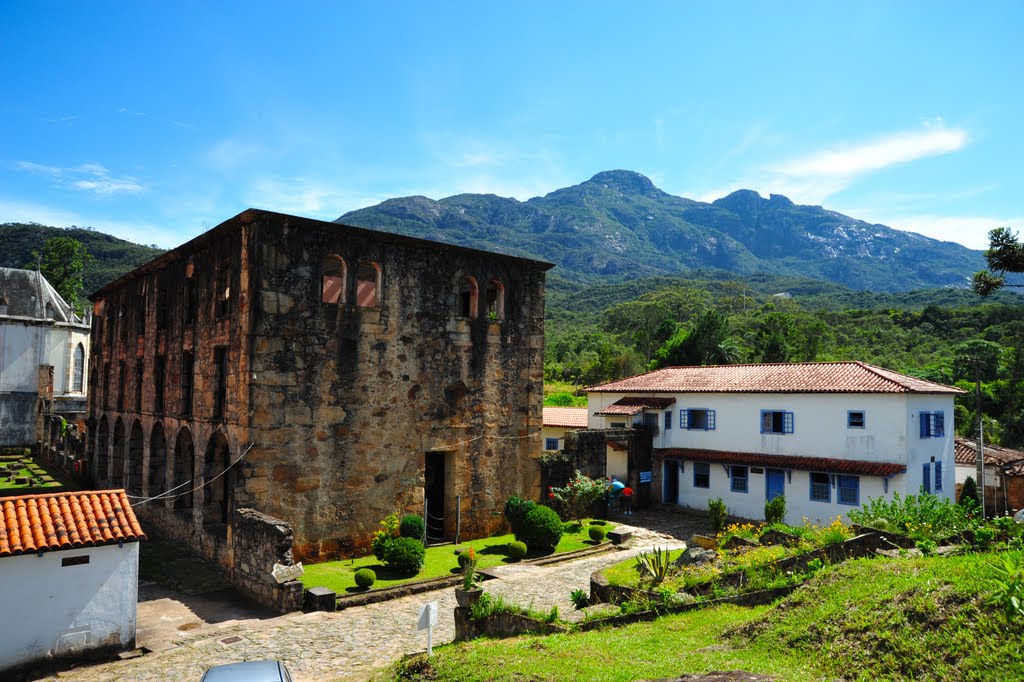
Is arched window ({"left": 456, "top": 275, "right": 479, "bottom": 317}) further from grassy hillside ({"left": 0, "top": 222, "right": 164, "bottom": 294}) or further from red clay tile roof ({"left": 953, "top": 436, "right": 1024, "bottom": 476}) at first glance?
grassy hillside ({"left": 0, "top": 222, "right": 164, "bottom": 294})

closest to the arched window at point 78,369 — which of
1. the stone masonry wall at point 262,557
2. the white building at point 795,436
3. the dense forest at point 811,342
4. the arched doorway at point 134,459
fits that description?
the arched doorway at point 134,459

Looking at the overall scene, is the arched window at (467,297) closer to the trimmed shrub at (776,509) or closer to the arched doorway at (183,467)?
the arched doorway at (183,467)

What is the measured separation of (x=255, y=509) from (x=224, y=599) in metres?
2.11

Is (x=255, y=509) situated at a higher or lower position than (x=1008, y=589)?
lower

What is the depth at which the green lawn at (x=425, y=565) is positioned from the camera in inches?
624

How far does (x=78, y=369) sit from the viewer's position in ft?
181

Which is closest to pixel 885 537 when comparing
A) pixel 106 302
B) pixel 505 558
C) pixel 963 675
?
pixel 963 675

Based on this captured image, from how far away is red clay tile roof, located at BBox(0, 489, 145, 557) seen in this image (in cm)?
1195

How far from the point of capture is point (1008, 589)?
7.21m

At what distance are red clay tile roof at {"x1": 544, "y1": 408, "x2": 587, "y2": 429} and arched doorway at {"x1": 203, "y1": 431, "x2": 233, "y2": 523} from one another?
920 inches

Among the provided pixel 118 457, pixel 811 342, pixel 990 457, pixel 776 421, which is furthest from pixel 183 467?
pixel 811 342

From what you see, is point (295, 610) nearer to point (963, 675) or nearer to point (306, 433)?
point (306, 433)

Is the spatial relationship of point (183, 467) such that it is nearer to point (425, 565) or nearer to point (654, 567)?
point (425, 565)

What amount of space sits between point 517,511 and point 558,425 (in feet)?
69.5
